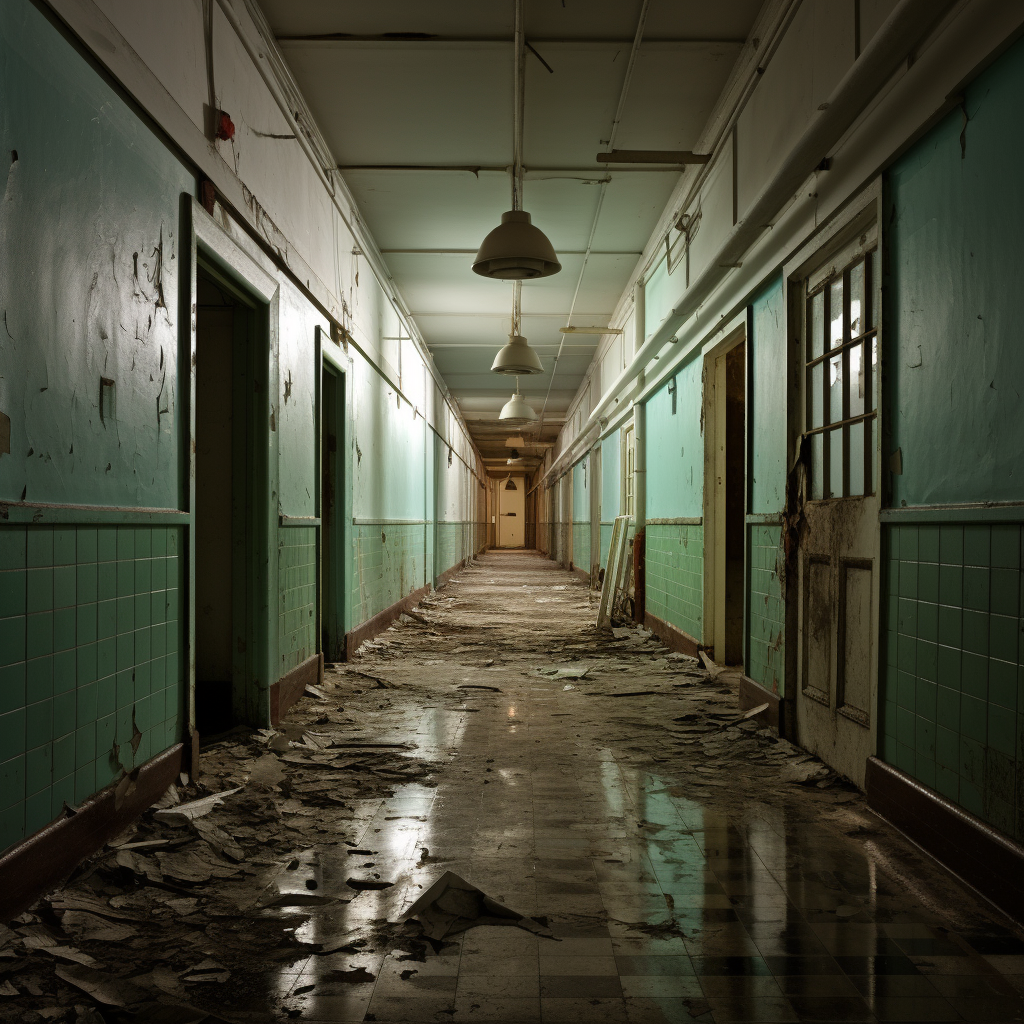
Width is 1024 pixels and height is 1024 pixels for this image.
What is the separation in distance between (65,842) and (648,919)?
5.44ft

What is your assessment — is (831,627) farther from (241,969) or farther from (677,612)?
(677,612)

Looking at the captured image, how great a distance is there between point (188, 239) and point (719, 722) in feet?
11.5

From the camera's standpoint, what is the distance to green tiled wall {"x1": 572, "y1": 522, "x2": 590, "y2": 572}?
15945mm

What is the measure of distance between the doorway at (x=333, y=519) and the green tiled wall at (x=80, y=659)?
313cm

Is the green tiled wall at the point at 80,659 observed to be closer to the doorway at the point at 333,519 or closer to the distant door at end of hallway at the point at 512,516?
the doorway at the point at 333,519

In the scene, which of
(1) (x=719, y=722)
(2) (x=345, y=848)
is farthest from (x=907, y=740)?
(2) (x=345, y=848)

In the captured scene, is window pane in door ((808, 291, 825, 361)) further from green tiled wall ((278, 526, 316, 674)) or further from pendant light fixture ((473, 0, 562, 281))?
green tiled wall ((278, 526, 316, 674))

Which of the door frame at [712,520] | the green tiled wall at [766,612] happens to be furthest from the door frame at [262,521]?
the door frame at [712,520]

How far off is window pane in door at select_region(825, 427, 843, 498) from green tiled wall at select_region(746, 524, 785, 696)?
59 cm

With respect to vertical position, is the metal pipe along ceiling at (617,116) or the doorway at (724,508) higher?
the metal pipe along ceiling at (617,116)

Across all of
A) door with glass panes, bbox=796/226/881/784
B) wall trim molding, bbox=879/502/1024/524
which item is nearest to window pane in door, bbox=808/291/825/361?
door with glass panes, bbox=796/226/881/784

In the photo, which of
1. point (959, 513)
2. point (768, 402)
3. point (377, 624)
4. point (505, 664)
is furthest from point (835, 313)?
point (377, 624)

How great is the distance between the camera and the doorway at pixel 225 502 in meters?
4.37

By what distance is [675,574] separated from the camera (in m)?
7.43
